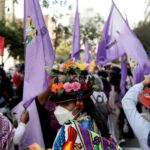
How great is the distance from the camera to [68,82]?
4.52 metres

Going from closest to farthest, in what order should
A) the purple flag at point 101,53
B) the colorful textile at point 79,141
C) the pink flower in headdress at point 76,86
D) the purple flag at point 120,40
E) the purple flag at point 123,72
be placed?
1. the colorful textile at point 79,141
2. the pink flower in headdress at point 76,86
3. the purple flag at point 120,40
4. the purple flag at point 123,72
5. the purple flag at point 101,53

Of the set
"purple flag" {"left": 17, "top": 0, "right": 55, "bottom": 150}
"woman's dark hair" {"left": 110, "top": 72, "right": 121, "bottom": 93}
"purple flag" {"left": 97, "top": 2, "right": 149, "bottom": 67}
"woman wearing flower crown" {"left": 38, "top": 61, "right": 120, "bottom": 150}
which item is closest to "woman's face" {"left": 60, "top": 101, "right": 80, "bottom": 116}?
"woman wearing flower crown" {"left": 38, "top": 61, "right": 120, "bottom": 150}

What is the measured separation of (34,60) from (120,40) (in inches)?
120

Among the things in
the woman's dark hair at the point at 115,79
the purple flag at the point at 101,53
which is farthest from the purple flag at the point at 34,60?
the woman's dark hair at the point at 115,79

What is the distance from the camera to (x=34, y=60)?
520cm

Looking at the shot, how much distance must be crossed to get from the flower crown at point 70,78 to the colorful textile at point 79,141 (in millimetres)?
1429

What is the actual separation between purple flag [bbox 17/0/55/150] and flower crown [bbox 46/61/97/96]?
0.54ft

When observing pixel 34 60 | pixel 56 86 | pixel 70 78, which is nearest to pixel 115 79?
pixel 34 60

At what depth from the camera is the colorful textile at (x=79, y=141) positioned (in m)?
2.85

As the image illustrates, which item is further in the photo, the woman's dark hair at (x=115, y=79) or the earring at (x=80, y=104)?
the woman's dark hair at (x=115, y=79)

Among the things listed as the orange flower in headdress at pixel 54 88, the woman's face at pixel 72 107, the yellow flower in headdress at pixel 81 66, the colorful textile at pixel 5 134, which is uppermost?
the yellow flower in headdress at pixel 81 66

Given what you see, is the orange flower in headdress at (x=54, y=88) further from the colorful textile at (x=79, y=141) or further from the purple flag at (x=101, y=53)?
the purple flag at (x=101, y=53)

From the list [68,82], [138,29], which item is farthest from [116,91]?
[138,29]

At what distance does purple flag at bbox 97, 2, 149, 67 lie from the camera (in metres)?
7.12
